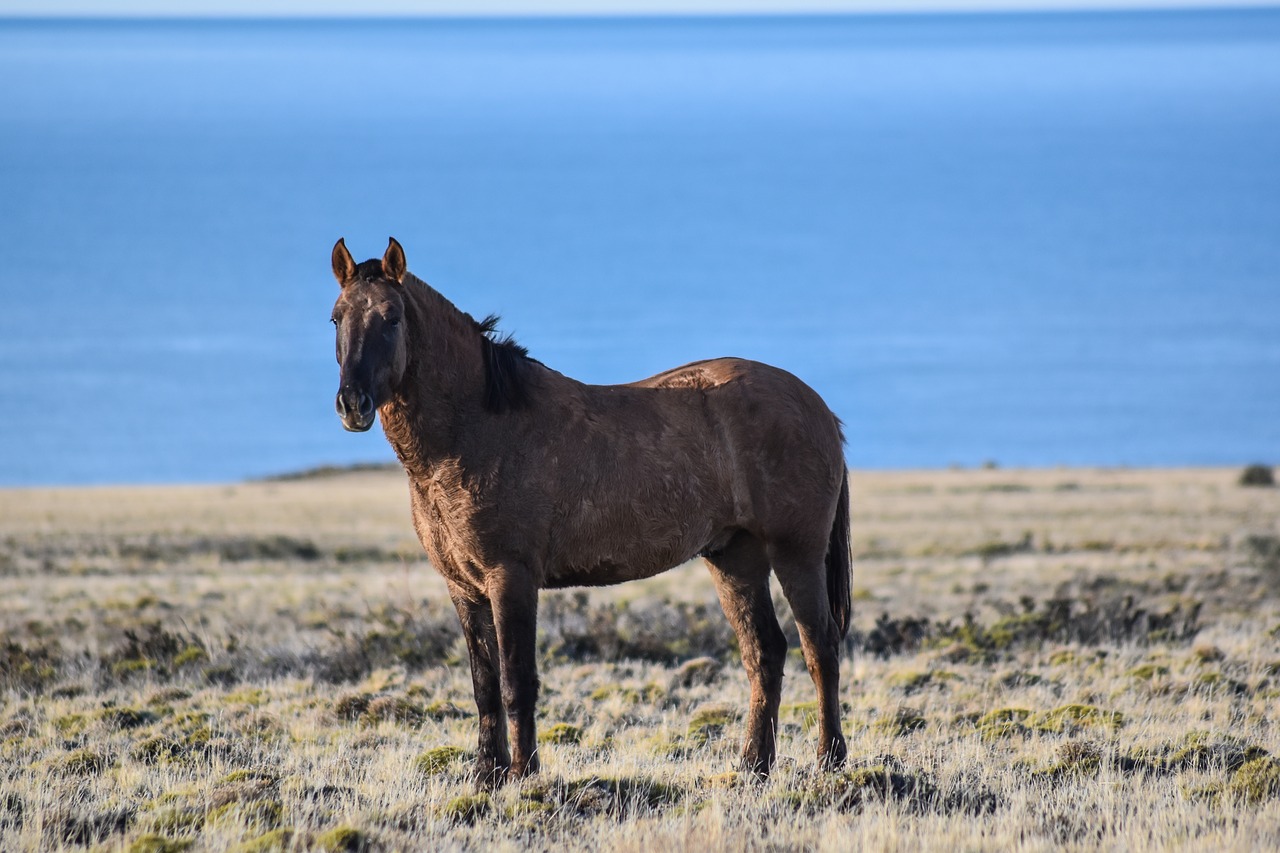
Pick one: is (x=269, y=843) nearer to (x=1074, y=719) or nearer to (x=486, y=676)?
(x=486, y=676)

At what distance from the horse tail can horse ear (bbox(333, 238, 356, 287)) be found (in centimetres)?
307

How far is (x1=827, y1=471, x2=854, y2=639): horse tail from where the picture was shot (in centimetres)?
856

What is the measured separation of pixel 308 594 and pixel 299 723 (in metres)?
12.0

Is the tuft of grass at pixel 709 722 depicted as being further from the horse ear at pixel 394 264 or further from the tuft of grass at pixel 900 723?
the horse ear at pixel 394 264

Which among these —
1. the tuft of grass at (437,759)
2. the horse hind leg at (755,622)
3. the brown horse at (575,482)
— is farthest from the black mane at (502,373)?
the tuft of grass at (437,759)

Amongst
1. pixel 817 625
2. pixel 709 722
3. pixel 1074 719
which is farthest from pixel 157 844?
pixel 1074 719

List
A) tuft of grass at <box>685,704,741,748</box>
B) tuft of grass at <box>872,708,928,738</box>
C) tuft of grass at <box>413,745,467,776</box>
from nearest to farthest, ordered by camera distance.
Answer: tuft of grass at <box>413,745,467,776</box>
tuft of grass at <box>685,704,741,748</box>
tuft of grass at <box>872,708,928,738</box>

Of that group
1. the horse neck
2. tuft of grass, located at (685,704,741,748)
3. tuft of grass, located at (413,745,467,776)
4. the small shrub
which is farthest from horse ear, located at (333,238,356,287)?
the small shrub

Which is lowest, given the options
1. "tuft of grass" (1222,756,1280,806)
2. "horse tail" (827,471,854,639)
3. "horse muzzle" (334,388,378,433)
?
"tuft of grass" (1222,756,1280,806)

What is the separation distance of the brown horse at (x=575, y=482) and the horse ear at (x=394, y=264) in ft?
0.05

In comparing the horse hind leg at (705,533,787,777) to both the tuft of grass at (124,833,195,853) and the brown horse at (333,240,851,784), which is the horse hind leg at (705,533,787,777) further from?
the tuft of grass at (124,833,195,853)

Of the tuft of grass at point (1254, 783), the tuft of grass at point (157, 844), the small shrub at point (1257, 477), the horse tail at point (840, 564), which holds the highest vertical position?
the small shrub at point (1257, 477)

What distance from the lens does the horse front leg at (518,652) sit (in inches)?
286

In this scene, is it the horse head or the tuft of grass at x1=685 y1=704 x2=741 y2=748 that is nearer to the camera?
the horse head
